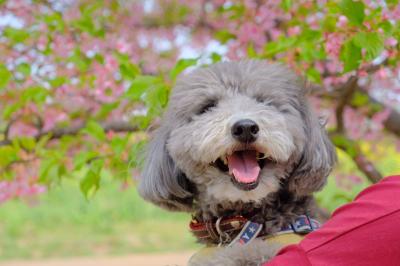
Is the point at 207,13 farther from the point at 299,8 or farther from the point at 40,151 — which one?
the point at 40,151

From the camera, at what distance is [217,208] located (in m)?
2.43

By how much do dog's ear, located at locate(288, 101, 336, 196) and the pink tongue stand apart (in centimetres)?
17

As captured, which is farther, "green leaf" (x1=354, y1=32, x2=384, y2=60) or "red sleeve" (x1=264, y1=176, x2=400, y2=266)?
"green leaf" (x1=354, y1=32, x2=384, y2=60)

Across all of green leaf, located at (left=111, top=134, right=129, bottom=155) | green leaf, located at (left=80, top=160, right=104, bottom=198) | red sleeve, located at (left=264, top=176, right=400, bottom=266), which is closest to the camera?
red sleeve, located at (left=264, top=176, right=400, bottom=266)

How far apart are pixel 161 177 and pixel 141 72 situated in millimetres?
1493

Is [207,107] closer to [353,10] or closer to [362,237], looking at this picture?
[353,10]

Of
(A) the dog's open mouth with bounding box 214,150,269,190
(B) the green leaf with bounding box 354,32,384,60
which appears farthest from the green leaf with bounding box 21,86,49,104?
(B) the green leaf with bounding box 354,32,384,60

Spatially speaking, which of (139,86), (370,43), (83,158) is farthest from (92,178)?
(370,43)

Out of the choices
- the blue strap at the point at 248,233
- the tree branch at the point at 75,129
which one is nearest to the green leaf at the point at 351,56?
the blue strap at the point at 248,233

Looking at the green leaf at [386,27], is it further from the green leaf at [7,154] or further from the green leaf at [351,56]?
the green leaf at [7,154]

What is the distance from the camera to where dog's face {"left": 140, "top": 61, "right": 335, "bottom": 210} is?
2221 mm

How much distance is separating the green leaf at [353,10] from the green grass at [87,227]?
7.49 m

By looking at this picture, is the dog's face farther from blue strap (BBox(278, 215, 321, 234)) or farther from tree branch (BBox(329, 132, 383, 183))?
tree branch (BBox(329, 132, 383, 183))

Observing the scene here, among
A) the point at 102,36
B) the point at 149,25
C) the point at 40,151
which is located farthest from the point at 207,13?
the point at 40,151
